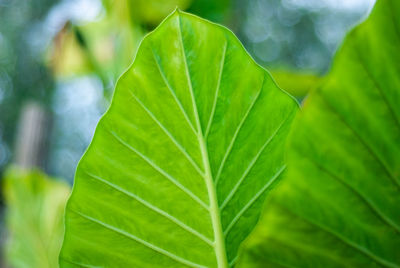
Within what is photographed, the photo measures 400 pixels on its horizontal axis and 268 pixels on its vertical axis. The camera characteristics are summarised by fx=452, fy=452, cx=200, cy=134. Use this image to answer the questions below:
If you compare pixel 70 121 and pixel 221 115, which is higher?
pixel 221 115

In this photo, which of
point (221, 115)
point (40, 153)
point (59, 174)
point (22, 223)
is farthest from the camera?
point (59, 174)

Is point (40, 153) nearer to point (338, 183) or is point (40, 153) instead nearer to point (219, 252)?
point (219, 252)

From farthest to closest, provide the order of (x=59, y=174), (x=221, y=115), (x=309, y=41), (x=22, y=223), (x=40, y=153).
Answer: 1. (x=309, y=41)
2. (x=59, y=174)
3. (x=40, y=153)
4. (x=22, y=223)
5. (x=221, y=115)

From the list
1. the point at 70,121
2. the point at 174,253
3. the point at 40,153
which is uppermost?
the point at 174,253

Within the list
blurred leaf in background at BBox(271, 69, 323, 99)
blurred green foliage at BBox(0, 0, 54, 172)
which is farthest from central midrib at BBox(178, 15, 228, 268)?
blurred green foliage at BBox(0, 0, 54, 172)

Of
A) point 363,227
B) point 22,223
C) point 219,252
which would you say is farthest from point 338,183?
point 22,223

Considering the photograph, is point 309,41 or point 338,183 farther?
point 309,41
